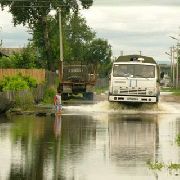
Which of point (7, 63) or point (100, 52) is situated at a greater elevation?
point (100, 52)

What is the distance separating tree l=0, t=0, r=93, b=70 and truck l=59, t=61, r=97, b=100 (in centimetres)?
1543

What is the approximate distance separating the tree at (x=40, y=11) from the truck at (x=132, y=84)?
31.5 meters

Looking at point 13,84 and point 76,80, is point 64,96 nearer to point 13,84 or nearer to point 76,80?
point 76,80

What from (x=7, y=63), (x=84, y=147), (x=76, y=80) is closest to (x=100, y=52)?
(x=7, y=63)

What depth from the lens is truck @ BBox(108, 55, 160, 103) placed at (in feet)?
123

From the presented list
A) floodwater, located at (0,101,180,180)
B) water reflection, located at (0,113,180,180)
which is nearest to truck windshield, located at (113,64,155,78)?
floodwater, located at (0,101,180,180)

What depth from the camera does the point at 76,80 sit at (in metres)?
53.2

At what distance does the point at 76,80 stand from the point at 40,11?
17.5m

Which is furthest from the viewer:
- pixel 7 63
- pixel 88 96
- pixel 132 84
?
pixel 7 63

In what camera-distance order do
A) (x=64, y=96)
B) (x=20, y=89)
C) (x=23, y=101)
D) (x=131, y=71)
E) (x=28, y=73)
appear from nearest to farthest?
(x=23, y=101) → (x=131, y=71) → (x=20, y=89) → (x=28, y=73) → (x=64, y=96)

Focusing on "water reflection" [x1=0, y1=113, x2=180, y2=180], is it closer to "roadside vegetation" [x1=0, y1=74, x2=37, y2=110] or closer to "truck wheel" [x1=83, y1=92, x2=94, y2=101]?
"roadside vegetation" [x1=0, y1=74, x2=37, y2=110]

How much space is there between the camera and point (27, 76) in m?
47.5

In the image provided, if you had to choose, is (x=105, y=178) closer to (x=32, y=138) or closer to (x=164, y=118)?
(x=32, y=138)

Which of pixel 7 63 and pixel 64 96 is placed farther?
pixel 7 63
